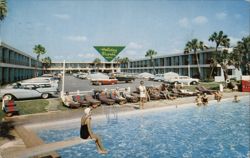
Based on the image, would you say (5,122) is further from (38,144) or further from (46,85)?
(46,85)

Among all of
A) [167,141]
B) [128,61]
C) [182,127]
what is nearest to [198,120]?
[182,127]

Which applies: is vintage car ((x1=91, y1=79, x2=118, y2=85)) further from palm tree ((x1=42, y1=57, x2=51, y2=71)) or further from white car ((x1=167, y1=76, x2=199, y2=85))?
palm tree ((x1=42, y1=57, x2=51, y2=71))

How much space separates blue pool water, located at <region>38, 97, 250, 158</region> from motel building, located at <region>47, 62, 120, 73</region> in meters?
90.8

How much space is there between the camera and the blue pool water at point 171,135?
9.59m

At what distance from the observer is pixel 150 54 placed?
7406 centimetres

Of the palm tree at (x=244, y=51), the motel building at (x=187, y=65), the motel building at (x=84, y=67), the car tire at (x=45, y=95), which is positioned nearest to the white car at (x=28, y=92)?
the car tire at (x=45, y=95)

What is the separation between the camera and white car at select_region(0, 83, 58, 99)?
1867 cm

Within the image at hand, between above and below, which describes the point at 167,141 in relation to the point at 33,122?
below

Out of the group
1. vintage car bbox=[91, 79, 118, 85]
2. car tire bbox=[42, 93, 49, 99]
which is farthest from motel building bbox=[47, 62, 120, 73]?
car tire bbox=[42, 93, 49, 99]

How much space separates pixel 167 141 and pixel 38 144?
579 centimetres

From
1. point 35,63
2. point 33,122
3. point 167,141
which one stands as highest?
point 35,63

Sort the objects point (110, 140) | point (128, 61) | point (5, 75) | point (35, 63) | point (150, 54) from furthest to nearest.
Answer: point (128, 61) → point (150, 54) → point (35, 63) → point (5, 75) → point (110, 140)

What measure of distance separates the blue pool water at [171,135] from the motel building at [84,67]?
298 ft

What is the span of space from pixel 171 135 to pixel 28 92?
513 inches
